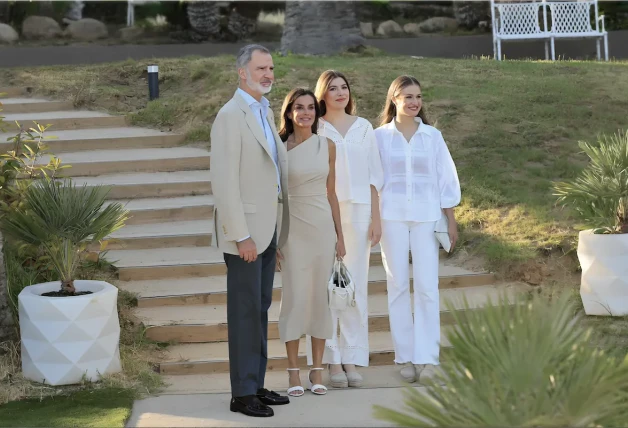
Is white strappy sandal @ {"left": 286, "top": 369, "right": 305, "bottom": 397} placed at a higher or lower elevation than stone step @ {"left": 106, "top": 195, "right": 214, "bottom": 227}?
lower

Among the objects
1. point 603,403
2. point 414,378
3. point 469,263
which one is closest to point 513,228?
point 469,263

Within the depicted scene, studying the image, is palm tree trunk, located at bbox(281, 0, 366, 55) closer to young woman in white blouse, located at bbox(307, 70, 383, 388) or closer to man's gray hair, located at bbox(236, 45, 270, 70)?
young woman in white blouse, located at bbox(307, 70, 383, 388)

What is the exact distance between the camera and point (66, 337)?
609 cm

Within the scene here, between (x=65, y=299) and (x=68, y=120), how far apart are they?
5.40 m

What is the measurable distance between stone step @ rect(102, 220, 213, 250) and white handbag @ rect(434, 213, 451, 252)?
267cm

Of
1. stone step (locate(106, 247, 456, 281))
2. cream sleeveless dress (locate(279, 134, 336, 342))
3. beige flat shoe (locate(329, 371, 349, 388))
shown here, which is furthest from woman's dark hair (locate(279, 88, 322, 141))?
stone step (locate(106, 247, 456, 281))

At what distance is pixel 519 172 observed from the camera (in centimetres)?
991

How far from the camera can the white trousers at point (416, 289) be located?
20.5 ft

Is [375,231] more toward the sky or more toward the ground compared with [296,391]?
more toward the sky

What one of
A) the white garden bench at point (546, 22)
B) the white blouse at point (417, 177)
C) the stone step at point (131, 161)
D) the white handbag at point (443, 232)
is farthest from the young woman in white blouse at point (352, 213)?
the white garden bench at point (546, 22)

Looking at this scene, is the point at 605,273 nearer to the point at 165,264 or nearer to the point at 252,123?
the point at 252,123

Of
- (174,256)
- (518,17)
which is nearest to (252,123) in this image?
(174,256)

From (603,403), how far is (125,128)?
325 inches

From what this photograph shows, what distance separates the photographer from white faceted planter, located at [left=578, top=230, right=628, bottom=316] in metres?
7.23
